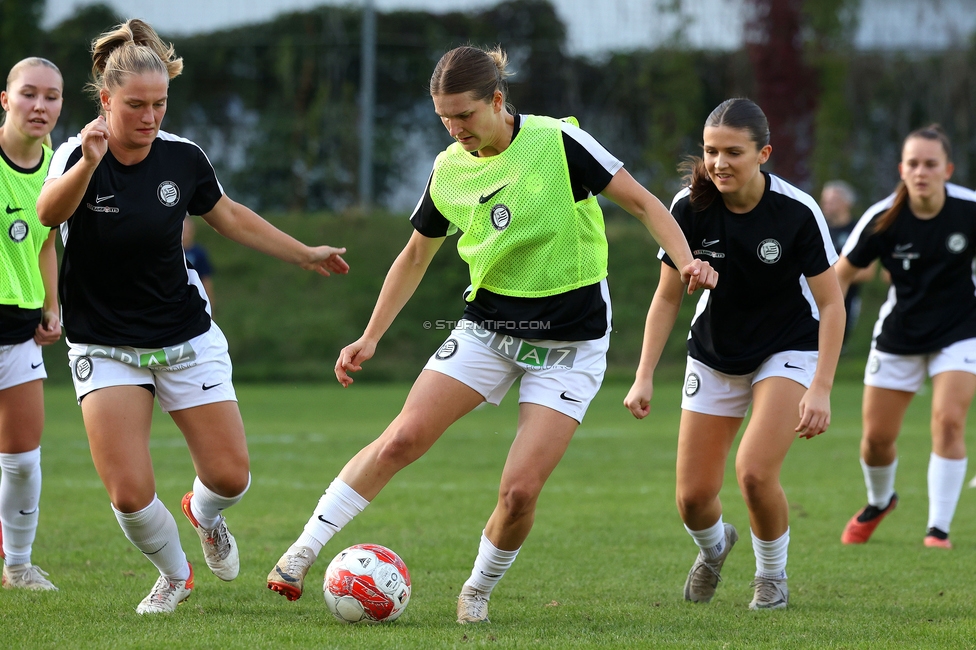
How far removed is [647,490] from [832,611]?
12.2 ft

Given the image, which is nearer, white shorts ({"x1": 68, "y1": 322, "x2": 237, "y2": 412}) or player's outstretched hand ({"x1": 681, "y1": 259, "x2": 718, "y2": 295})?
player's outstretched hand ({"x1": 681, "y1": 259, "x2": 718, "y2": 295})

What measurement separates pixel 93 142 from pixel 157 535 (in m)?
1.52

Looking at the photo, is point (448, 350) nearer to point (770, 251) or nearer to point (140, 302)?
point (140, 302)

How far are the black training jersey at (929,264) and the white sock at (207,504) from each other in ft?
12.6

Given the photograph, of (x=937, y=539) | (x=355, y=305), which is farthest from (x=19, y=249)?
(x=355, y=305)

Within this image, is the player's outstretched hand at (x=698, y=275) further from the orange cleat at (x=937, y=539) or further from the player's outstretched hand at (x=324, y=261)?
the orange cleat at (x=937, y=539)

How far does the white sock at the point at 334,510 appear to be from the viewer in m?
4.14

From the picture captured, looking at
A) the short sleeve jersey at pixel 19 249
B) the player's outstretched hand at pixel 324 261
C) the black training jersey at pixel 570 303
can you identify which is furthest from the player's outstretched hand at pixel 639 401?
the short sleeve jersey at pixel 19 249

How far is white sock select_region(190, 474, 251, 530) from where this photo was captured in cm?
458

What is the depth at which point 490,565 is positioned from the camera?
4340 mm

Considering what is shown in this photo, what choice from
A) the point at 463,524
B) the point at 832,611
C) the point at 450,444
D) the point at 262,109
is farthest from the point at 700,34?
the point at 832,611

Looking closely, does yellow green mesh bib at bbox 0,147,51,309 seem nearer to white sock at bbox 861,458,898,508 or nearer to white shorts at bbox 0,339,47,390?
white shorts at bbox 0,339,47,390

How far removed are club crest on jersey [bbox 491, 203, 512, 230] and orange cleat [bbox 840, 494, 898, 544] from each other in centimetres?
349

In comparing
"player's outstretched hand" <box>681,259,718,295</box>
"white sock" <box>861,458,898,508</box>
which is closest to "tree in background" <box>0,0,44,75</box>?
"white sock" <box>861,458,898,508</box>
